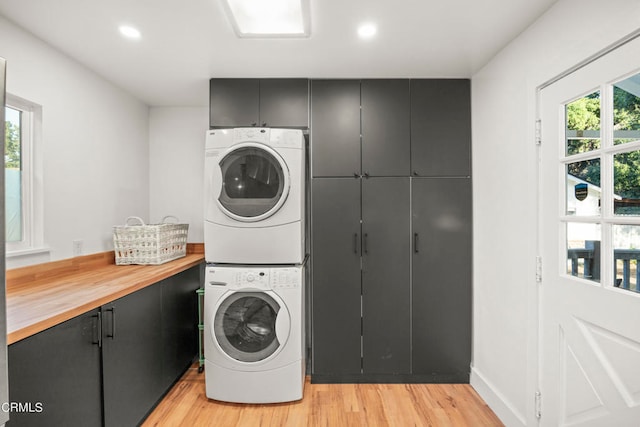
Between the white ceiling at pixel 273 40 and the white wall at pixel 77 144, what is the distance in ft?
0.40

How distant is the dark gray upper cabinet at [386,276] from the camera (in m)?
2.74

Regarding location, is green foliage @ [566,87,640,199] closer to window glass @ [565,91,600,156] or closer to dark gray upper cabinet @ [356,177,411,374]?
window glass @ [565,91,600,156]

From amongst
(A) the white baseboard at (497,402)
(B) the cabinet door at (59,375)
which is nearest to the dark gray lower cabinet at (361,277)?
(A) the white baseboard at (497,402)

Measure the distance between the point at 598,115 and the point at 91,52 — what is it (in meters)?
2.76

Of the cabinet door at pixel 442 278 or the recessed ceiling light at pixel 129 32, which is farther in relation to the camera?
the cabinet door at pixel 442 278

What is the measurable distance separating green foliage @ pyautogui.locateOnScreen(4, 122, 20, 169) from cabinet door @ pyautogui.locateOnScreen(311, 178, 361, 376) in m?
1.81

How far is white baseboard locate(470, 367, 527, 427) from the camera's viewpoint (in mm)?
2127

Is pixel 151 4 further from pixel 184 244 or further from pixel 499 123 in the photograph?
pixel 499 123

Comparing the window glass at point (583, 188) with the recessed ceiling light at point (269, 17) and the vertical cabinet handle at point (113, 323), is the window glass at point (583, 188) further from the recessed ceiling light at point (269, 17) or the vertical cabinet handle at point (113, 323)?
the vertical cabinet handle at point (113, 323)

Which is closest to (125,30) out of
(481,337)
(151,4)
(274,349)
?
(151,4)

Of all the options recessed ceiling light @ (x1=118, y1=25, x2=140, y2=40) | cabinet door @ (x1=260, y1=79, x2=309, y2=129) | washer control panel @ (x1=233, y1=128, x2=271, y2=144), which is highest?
recessed ceiling light @ (x1=118, y1=25, x2=140, y2=40)

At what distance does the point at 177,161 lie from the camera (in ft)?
11.3

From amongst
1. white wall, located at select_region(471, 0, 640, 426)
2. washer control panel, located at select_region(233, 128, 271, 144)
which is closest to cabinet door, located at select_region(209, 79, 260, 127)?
washer control panel, located at select_region(233, 128, 271, 144)

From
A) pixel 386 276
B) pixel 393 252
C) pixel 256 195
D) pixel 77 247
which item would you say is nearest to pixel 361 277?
pixel 386 276
